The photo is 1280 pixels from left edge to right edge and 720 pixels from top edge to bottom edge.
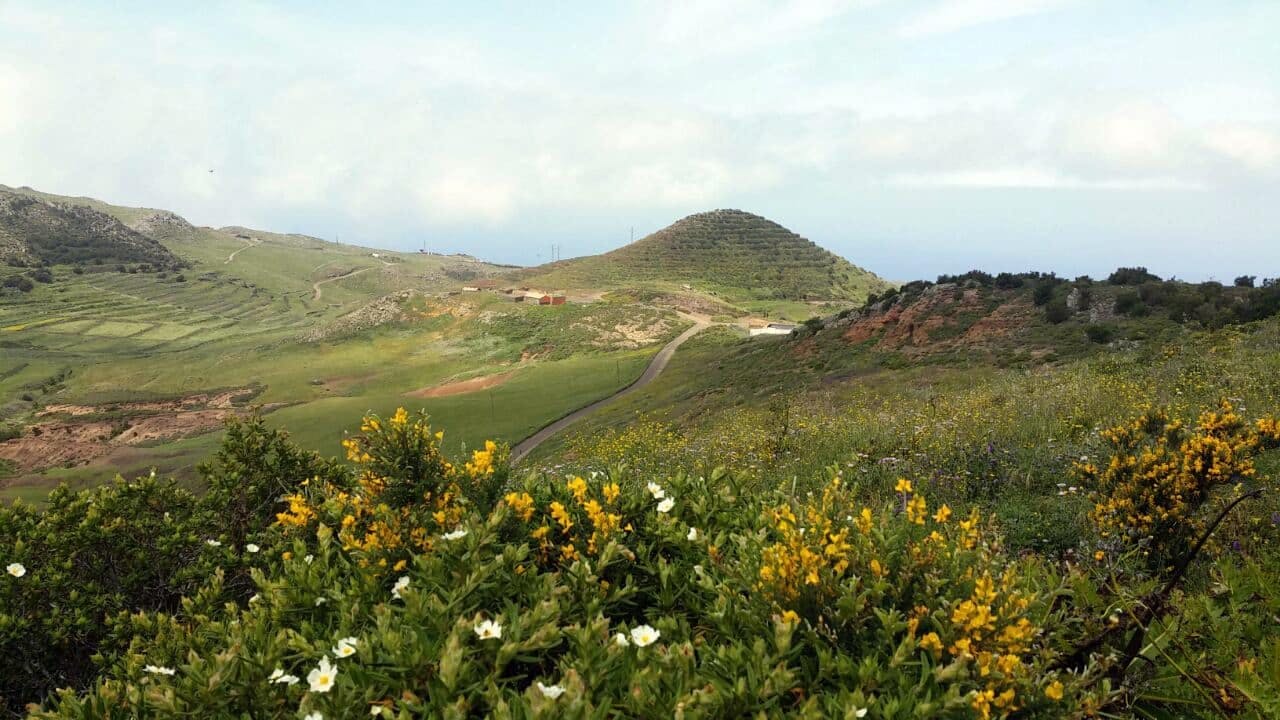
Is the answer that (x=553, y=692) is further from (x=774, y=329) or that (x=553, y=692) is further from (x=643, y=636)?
(x=774, y=329)

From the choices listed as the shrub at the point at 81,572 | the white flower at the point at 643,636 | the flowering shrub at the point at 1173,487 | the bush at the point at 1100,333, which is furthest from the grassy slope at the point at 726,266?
the white flower at the point at 643,636

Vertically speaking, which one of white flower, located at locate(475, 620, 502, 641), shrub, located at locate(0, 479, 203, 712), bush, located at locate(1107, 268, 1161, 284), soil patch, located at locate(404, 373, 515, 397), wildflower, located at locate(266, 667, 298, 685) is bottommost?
soil patch, located at locate(404, 373, 515, 397)

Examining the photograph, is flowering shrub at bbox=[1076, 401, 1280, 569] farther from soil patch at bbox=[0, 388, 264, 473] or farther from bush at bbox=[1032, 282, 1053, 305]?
soil patch at bbox=[0, 388, 264, 473]

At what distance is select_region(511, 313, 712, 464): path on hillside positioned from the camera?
33219 mm

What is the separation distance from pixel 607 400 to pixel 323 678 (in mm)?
40929

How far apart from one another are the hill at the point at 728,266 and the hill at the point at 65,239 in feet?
411

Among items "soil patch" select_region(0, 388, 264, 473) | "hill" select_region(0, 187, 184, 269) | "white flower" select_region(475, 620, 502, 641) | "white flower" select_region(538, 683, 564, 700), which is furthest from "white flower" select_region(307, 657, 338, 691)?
"hill" select_region(0, 187, 184, 269)

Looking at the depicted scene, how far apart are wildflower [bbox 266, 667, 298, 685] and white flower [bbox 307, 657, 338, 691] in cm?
17

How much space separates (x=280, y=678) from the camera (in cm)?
270

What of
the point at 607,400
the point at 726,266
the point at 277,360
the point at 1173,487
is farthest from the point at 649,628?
the point at 726,266

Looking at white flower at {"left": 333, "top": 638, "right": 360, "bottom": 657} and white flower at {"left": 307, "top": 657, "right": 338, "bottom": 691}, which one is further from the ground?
white flower at {"left": 333, "top": 638, "right": 360, "bottom": 657}

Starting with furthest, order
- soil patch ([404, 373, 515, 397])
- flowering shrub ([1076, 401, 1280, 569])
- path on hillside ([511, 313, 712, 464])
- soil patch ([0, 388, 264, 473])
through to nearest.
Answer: soil patch ([404, 373, 515, 397]) → soil patch ([0, 388, 264, 473]) → path on hillside ([511, 313, 712, 464]) → flowering shrub ([1076, 401, 1280, 569])

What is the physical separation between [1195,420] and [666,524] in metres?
8.72

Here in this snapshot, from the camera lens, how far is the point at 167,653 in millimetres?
3635
